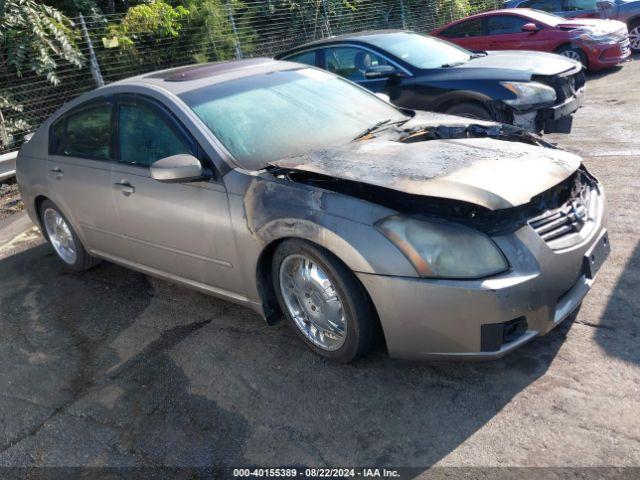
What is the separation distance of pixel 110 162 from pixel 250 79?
3.80 feet

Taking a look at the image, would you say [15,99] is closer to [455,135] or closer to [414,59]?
[414,59]

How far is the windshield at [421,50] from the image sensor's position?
24.2 feet

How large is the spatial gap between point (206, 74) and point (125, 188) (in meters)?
1.00

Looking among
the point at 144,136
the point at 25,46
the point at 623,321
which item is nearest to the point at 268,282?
the point at 144,136

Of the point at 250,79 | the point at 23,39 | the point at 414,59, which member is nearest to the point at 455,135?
the point at 250,79

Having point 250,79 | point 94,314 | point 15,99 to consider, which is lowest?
point 94,314

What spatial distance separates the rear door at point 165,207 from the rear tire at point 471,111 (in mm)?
3759

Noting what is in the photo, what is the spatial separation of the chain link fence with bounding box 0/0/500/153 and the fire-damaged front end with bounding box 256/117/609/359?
760 cm

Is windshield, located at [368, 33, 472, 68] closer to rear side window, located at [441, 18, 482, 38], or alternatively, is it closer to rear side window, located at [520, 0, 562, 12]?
rear side window, located at [441, 18, 482, 38]

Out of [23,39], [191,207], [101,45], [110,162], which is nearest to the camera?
[191,207]

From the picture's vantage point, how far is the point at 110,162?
4.36 m

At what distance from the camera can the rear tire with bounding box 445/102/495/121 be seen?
6.61 m

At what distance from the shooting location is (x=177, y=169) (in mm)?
3484

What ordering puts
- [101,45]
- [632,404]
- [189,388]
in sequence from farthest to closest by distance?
[101,45]
[189,388]
[632,404]
